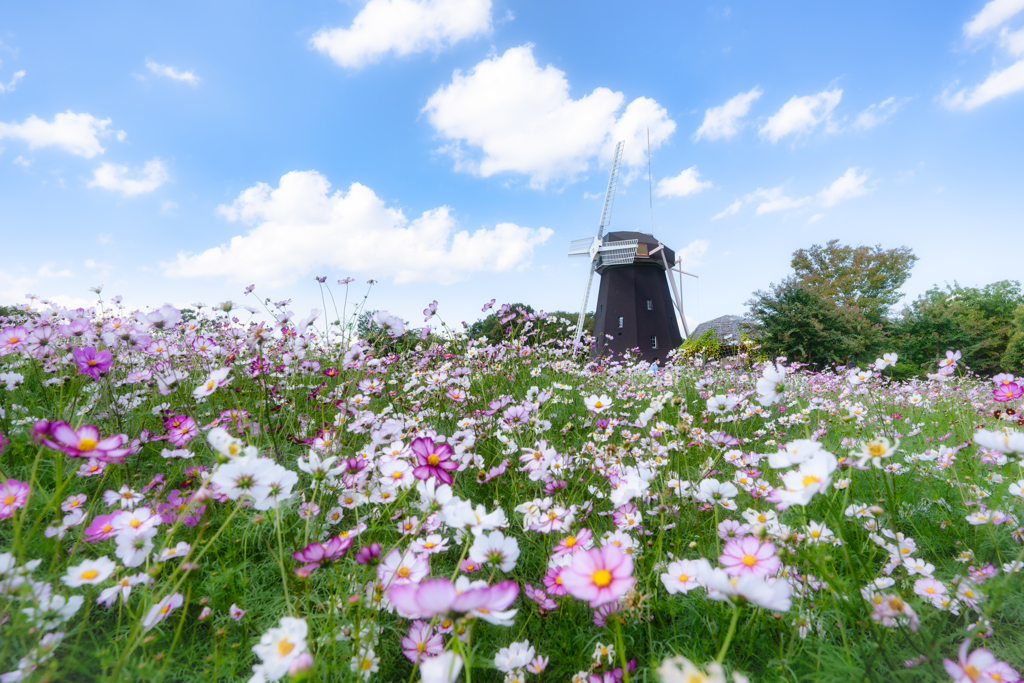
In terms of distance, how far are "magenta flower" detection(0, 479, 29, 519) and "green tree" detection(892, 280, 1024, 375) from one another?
17513mm

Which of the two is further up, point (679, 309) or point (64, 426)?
point (679, 309)

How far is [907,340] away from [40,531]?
2248cm

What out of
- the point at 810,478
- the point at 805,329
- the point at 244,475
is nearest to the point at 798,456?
the point at 810,478

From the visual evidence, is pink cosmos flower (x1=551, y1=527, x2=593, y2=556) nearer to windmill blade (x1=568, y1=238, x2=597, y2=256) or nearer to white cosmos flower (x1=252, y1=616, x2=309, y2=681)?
white cosmos flower (x1=252, y1=616, x2=309, y2=681)

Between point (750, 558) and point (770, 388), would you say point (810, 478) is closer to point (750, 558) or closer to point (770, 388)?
point (750, 558)

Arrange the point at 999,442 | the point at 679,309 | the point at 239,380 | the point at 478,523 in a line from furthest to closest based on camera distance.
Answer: the point at 679,309 < the point at 239,380 < the point at 999,442 < the point at 478,523

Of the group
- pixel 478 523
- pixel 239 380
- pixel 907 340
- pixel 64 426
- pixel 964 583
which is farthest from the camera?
pixel 907 340

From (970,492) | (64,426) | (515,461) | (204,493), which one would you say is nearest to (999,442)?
(970,492)

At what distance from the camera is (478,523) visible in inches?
34.9

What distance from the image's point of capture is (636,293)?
17.3 m

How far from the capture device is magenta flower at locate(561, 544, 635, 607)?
0.63 meters

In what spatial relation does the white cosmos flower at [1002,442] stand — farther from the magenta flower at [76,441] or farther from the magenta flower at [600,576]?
the magenta flower at [76,441]

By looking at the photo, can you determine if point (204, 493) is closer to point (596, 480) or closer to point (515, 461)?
point (515, 461)

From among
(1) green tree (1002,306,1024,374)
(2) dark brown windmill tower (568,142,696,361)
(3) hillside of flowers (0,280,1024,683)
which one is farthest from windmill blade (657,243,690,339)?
(3) hillside of flowers (0,280,1024,683)
